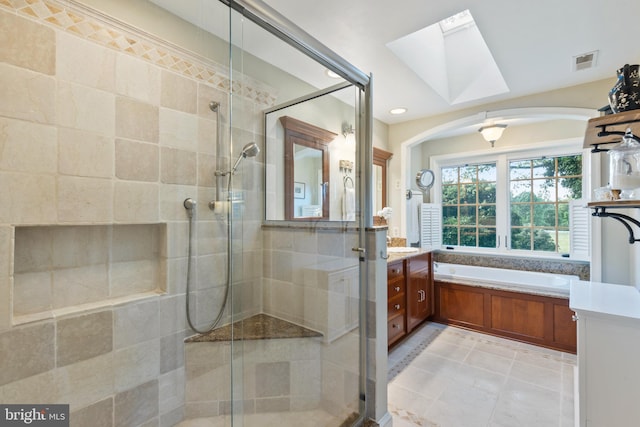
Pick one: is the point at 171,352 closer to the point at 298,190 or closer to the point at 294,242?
the point at 294,242

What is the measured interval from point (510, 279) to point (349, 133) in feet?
10.2

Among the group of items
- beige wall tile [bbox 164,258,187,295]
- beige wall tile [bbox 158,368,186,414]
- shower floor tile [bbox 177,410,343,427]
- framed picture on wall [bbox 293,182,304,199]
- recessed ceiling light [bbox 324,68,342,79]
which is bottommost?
shower floor tile [bbox 177,410,343,427]

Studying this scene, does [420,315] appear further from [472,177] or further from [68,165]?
[68,165]

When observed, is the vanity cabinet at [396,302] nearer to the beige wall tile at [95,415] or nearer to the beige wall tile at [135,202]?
the beige wall tile at [135,202]

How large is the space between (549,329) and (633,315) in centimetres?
160

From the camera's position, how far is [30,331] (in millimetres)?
1256

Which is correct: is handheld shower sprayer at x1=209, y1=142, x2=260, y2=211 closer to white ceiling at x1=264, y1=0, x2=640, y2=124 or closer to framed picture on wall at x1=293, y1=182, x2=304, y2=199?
framed picture on wall at x1=293, y1=182, x2=304, y2=199

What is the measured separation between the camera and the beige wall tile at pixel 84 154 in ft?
4.42

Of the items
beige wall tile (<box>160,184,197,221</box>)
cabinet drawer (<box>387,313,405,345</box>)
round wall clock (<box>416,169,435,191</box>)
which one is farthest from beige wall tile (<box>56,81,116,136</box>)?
round wall clock (<box>416,169,435,191</box>)

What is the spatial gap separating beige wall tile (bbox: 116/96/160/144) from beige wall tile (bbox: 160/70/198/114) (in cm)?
10

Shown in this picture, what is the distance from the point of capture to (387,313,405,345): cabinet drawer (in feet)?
8.60

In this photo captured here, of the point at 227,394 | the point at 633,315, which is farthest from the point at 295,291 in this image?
the point at 633,315

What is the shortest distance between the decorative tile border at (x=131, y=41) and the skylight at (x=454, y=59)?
1.14m

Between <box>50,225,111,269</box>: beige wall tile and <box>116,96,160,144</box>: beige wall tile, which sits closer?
<box>50,225,111,269</box>: beige wall tile
